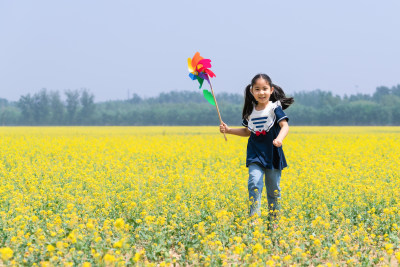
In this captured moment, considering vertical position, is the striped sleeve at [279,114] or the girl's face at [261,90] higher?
the girl's face at [261,90]

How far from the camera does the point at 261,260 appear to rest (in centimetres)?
411

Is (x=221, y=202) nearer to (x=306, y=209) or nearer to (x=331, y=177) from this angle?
(x=306, y=209)

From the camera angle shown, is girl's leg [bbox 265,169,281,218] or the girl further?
girl's leg [bbox 265,169,281,218]

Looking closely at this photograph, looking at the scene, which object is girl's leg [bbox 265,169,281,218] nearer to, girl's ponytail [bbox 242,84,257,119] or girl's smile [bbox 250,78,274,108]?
girl's ponytail [bbox 242,84,257,119]

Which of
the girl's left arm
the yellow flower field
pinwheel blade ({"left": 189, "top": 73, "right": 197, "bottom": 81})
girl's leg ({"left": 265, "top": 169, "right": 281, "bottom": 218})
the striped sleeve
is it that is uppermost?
pinwheel blade ({"left": 189, "top": 73, "right": 197, "bottom": 81})

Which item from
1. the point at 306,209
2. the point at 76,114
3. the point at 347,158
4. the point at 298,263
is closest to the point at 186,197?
the point at 306,209

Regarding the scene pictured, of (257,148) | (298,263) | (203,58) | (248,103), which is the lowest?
(298,263)

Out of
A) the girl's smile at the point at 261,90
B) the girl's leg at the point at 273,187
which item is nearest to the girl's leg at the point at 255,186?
the girl's leg at the point at 273,187

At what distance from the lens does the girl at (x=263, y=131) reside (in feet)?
17.9

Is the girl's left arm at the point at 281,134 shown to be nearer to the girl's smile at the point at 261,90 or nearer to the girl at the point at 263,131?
the girl at the point at 263,131

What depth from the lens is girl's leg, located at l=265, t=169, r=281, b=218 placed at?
18.4ft

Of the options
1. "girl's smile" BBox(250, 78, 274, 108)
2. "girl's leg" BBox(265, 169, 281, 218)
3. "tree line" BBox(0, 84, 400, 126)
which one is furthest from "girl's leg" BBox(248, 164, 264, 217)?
"tree line" BBox(0, 84, 400, 126)

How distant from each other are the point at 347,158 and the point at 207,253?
31.8ft

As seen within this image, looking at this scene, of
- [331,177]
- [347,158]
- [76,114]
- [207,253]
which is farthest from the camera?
[76,114]
